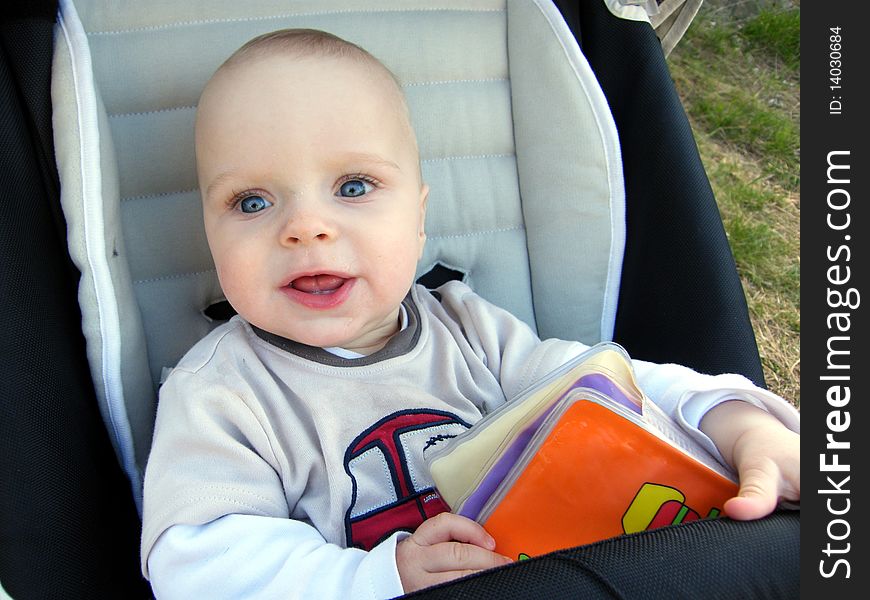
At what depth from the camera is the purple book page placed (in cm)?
96

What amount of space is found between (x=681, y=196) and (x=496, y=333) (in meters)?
0.35

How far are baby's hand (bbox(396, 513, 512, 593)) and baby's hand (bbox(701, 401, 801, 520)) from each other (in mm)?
257

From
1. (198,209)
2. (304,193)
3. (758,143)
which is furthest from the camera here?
(758,143)

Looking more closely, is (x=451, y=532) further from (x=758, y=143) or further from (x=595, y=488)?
(x=758, y=143)

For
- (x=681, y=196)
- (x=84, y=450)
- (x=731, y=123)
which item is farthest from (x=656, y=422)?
(x=731, y=123)

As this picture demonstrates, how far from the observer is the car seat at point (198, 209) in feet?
3.53

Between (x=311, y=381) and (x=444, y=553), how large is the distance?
34 centimetres

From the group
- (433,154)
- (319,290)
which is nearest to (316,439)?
(319,290)

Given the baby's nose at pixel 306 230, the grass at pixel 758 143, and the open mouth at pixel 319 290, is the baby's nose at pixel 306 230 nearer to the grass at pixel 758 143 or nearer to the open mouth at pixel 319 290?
the open mouth at pixel 319 290

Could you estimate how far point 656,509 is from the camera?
934 mm

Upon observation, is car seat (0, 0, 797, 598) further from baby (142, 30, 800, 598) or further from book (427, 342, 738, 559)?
book (427, 342, 738, 559)

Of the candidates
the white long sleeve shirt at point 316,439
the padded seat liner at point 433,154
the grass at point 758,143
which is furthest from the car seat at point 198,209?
the grass at point 758,143

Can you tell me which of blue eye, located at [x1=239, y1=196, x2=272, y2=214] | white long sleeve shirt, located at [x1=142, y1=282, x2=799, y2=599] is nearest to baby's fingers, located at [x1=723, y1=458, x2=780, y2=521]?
white long sleeve shirt, located at [x1=142, y1=282, x2=799, y2=599]
